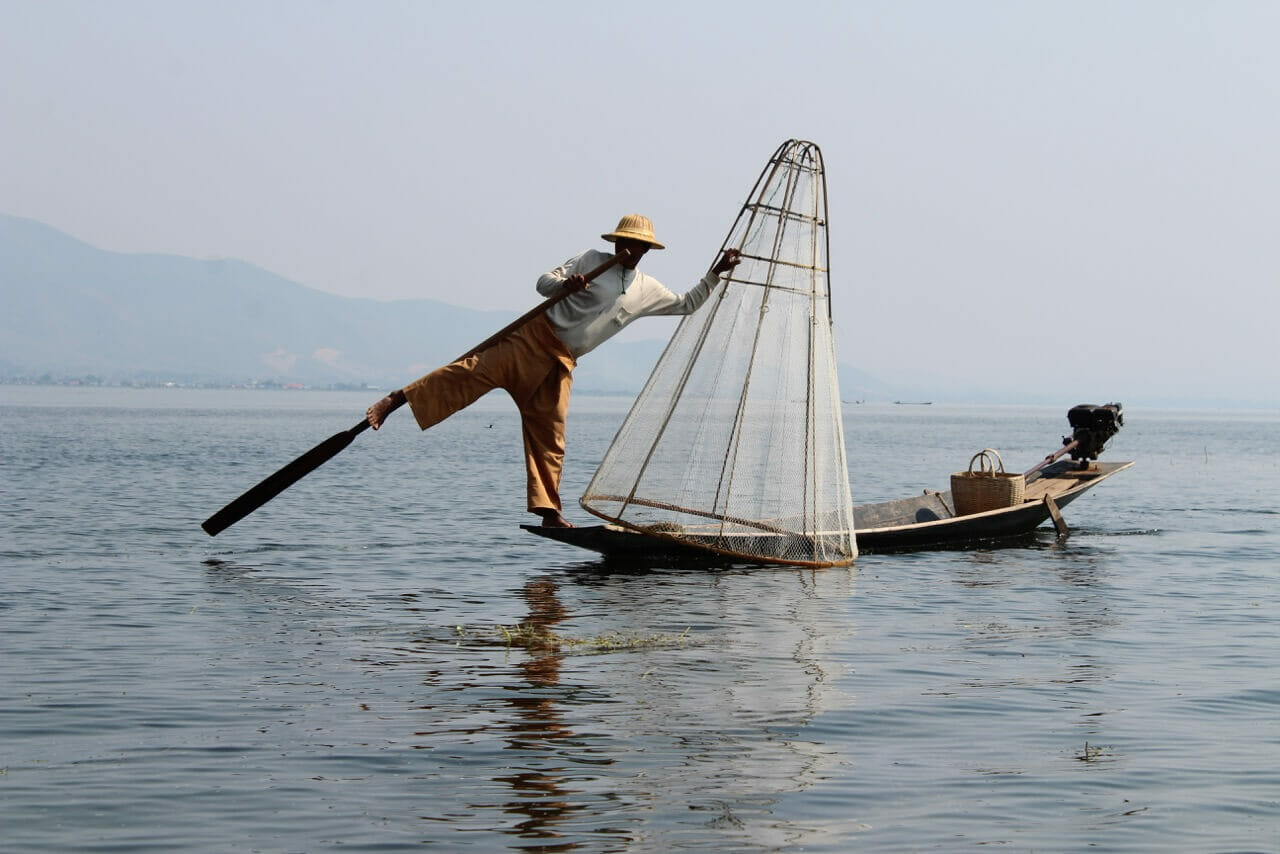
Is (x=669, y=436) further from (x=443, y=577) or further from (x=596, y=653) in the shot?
(x=596, y=653)

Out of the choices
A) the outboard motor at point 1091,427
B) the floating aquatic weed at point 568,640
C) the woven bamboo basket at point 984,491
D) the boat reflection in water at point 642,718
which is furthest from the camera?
the outboard motor at point 1091,427

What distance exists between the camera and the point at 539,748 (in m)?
6.48

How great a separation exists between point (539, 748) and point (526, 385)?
17.8 ft

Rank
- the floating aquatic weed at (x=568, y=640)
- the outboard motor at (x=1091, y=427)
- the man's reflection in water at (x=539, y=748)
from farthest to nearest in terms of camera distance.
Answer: the outboard motor at (x=1091, y=427) → the floating aquatic weed at (x=568, y=640) → the man's reflection in water at (x=539, y=748)

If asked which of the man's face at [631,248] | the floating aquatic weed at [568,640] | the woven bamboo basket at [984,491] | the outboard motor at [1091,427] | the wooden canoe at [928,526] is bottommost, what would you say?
the floating aquatic weed at [568,640]

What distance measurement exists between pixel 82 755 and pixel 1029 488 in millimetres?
13631

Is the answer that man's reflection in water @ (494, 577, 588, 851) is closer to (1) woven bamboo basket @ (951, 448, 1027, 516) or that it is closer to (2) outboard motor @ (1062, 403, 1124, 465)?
(1) woven bamboo basket @ (951, 448, 1027, 516)

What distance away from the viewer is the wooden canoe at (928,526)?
40.7ft

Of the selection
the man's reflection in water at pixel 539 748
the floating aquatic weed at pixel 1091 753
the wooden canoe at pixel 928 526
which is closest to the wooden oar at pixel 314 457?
the wooden canoe at pixel 928 526

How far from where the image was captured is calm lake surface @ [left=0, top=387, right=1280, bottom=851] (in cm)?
553

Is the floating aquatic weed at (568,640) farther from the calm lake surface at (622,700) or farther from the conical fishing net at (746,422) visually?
the conical fishing net at (746,422)

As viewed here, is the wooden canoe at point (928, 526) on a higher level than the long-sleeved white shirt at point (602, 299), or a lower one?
lower

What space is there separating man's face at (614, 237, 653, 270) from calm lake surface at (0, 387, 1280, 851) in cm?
265

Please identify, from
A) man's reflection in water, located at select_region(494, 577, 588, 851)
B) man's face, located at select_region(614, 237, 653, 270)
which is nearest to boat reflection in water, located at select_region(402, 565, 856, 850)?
man's reflection in water, located at select_region(494, 577, 588, 851)
